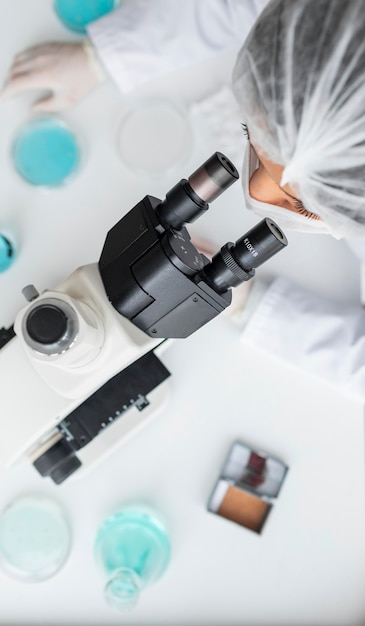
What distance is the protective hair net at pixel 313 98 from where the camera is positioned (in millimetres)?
555

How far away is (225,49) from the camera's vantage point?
985mm

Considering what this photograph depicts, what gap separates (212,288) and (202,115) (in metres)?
0.43

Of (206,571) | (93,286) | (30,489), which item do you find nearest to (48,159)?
(93,286)

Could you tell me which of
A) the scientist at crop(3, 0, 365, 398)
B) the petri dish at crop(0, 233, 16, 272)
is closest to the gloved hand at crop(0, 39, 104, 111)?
the scientist at crop(3, 0, 365, 398)

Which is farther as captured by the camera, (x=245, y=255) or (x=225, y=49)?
(x=225, y=49)

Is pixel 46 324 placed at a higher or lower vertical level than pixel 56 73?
lower

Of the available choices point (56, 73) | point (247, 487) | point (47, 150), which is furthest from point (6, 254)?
point (247, 487)

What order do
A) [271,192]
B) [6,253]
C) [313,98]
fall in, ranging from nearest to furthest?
[313,98] → [271,192] → [6,253]

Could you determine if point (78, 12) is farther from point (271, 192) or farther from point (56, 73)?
point (271, 192)

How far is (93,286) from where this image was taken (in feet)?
2.18

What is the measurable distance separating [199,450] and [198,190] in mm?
476

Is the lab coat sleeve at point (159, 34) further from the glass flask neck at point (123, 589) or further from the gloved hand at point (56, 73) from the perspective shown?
the glass flask neck at point (123, 589)

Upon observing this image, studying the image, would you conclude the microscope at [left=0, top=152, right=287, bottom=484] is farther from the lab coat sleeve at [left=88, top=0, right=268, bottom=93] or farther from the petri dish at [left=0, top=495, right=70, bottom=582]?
the lab coat sleeve at [left=88, top=0, right=268, bottom=93]

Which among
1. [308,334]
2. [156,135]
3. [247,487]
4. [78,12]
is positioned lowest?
[247,487]
